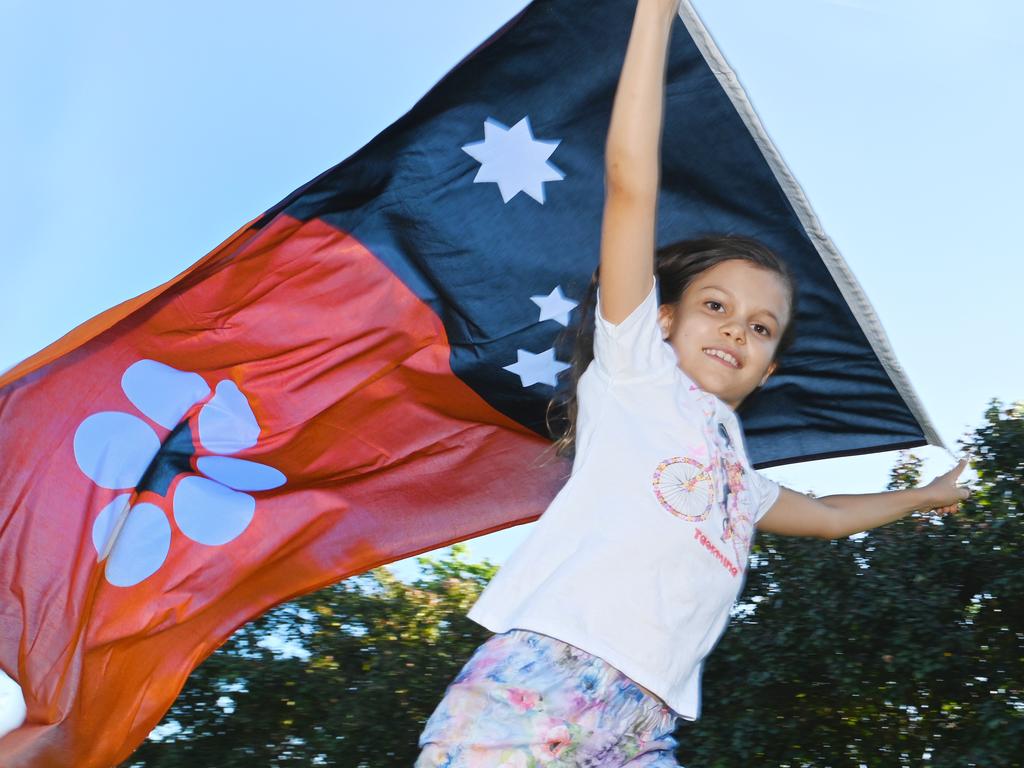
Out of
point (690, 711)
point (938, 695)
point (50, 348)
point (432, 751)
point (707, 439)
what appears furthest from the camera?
point (938, 695)

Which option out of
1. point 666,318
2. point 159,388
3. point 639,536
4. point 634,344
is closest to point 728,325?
point 666,318

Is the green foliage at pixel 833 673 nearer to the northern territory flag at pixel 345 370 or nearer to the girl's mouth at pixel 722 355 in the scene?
the northern territory flag at pixel 345 370

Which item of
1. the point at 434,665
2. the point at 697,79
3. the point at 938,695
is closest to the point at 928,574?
the point at 938,695

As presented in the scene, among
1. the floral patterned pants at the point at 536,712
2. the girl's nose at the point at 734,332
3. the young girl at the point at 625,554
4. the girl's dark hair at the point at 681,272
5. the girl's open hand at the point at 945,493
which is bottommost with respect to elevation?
the floral patterned pants at the point at 536,712

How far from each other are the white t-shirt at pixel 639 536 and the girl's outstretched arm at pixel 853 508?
53 cm

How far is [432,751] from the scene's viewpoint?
2.12 m

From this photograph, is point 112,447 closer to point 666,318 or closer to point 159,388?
point 159,388

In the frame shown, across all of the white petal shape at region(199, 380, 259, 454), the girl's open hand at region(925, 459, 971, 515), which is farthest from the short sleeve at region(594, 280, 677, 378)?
the white petal shape at region(199, 380, 259, 454)

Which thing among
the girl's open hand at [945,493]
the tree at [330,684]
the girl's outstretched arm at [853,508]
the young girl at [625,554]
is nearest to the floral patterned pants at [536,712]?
the young girl at [625,554]

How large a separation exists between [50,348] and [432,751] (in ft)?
4.97

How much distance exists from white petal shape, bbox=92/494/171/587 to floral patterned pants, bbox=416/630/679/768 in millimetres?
1342

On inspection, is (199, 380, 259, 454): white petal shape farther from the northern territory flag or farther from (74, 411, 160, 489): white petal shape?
(74, 411, 160, 489): white petal shape

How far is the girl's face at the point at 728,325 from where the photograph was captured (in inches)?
102

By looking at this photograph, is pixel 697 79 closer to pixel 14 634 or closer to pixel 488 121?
pixel 488 121
